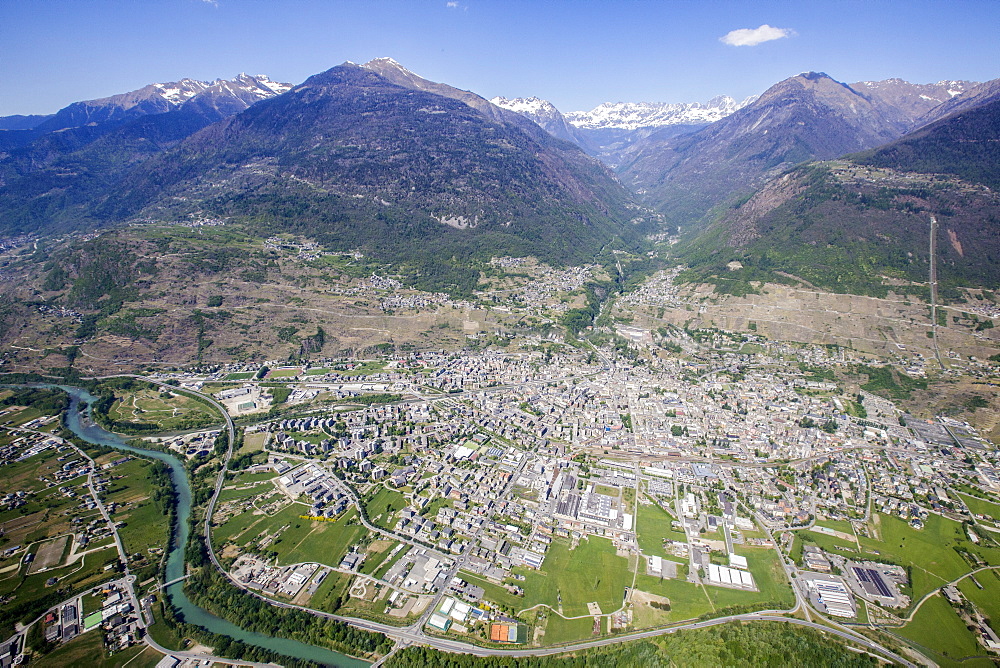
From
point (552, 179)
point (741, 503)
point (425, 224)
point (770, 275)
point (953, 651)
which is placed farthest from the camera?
point (552, 179)

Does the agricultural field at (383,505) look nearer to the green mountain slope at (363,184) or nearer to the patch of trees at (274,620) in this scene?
the patch of trees at (274,620)

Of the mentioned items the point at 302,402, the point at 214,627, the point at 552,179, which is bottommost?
the point at 214,627

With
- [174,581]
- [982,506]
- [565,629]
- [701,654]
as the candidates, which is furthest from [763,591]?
[174,581]

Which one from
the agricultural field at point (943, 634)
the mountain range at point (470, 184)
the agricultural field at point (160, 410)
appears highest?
the mountain range at point (470, 184)

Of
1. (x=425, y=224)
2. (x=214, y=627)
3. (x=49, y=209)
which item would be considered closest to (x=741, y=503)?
(x=214, y=627)

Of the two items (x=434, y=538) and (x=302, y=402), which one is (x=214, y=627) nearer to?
(x=434, y=538)

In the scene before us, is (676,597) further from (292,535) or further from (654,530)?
(292,535)

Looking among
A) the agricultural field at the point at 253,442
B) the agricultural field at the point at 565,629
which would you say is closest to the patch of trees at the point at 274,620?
the agricultural field at the point at 565,629
